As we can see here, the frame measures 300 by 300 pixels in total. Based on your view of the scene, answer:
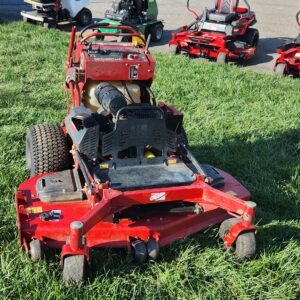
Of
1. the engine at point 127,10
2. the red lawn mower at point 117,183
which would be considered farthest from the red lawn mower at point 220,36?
the red lawn mower at point 117,183

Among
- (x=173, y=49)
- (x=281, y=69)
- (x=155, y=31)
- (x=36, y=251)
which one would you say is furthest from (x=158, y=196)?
(x=155, y=31)

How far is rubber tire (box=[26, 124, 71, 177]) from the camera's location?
382 centimetres

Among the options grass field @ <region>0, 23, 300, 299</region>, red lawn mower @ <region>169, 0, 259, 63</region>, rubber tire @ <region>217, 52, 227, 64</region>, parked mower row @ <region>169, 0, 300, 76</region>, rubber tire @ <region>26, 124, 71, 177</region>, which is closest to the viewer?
grass field @ <region>0, 23, 300, 299</region>

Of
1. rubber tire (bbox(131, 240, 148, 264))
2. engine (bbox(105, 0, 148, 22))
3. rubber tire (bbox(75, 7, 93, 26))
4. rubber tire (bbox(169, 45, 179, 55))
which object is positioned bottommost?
rubber tire (bbox(131, 240, 148, 264))

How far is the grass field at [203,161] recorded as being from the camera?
2901 millimetres

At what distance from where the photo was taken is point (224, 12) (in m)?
10.4

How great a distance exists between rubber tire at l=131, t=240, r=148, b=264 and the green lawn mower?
8367 millimetres

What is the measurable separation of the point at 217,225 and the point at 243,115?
291 cm

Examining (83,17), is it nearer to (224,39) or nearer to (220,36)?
(220,36)

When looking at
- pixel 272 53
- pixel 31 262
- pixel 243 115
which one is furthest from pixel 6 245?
pixel 272 53

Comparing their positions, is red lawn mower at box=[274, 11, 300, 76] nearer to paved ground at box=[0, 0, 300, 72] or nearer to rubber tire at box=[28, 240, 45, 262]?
paved ground at box=[0, 0, 300, 72]

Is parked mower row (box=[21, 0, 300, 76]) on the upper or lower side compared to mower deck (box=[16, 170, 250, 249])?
upper

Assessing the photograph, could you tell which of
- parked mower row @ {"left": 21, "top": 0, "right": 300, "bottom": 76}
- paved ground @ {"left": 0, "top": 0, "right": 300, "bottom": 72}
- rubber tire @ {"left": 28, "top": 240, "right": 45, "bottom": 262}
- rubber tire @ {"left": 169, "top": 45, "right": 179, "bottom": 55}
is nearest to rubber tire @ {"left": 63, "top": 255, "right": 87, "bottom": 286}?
rubber tire @ {"left": 28, "top": 240, "right": 45, "bottom": 262}

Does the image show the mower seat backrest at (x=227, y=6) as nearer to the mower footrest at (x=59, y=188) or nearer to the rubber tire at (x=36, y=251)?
the mower footrest at (x=59, y=188)
